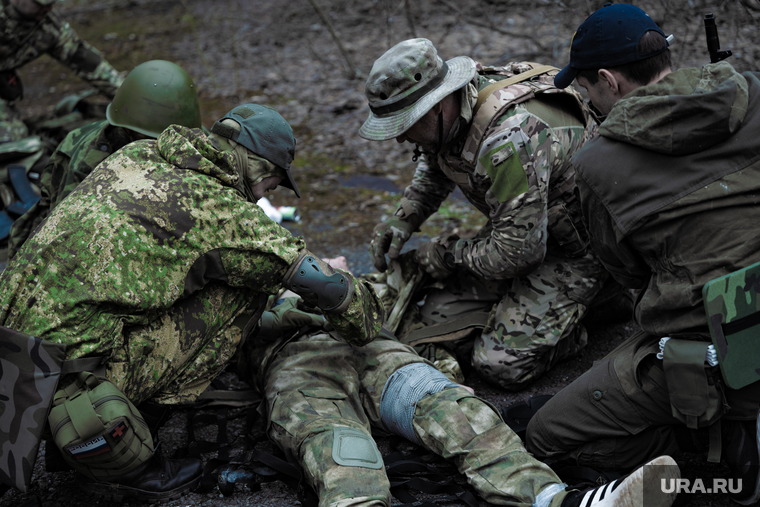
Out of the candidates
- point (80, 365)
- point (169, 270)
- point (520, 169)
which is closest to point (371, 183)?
point (520, 169)

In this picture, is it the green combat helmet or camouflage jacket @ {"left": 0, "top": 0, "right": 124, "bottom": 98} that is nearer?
the green combat helmet

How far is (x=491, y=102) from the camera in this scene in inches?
126

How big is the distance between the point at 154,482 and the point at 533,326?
6.64ft

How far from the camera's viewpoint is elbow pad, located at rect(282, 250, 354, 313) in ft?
9.08

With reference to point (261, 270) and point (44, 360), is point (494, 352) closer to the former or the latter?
point (261, 270)

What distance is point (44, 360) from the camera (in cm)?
238

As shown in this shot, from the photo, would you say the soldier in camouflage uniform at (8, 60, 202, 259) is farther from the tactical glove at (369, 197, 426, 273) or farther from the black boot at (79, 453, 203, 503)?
the black boot at (79, 453, 203, 503)

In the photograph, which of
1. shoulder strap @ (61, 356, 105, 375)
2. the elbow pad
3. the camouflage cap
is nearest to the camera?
shoulder strap @ (61, 356, 105, 375)

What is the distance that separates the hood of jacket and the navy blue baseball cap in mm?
244

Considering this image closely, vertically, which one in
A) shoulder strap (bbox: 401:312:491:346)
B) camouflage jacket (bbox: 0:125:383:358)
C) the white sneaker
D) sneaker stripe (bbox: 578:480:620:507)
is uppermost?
camouflage jacket (bbox: 0:125:383:358)

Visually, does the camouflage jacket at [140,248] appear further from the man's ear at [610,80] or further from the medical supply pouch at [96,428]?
the man's ear at [610,80]

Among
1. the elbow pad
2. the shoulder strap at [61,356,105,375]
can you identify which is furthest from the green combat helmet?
the shoulder strap at [61,356,105,375]

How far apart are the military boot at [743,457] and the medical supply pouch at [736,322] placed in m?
0.24

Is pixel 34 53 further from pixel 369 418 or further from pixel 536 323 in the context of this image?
pixel 536 323
